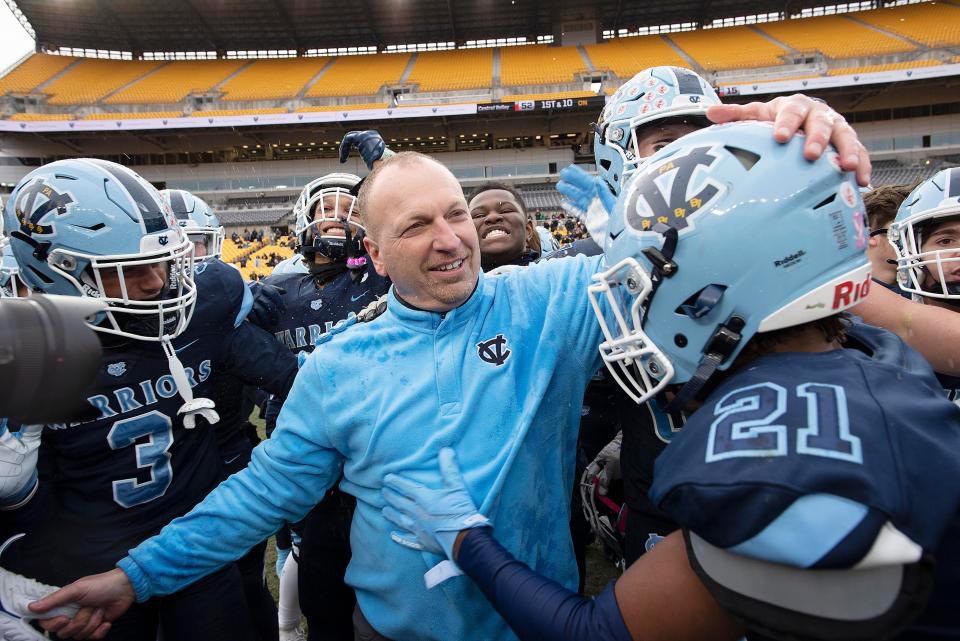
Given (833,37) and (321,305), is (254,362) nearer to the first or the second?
(321,305)

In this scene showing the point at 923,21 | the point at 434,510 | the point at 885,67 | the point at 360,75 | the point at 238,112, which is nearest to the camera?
the point at 434,510

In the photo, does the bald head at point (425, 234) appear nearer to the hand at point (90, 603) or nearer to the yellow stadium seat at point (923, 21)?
the hand at point (90, 603)

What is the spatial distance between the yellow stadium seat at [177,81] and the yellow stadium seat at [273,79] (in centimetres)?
113

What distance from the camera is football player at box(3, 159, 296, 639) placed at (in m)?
1.89

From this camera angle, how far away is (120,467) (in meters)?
1.96

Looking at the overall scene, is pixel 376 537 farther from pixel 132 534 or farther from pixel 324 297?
pixel 324 297

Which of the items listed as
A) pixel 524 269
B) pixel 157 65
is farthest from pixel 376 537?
pixel 157 65

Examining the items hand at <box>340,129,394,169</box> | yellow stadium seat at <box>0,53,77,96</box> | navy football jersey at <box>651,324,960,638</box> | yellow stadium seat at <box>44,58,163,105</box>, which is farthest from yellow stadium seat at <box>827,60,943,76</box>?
A: yellow stadium seat at <box>0,53,77,96</box>

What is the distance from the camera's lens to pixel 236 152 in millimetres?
28344

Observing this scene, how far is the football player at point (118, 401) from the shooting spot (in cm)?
189

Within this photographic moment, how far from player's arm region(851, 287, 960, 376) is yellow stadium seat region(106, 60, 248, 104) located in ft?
103

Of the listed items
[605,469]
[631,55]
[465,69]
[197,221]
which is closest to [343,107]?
[465,69]

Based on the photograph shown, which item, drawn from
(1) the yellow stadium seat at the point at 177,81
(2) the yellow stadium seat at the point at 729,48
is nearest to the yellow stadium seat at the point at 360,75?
(1) the yellow stadium seat at the point at 177,81

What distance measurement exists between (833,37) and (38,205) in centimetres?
3332
